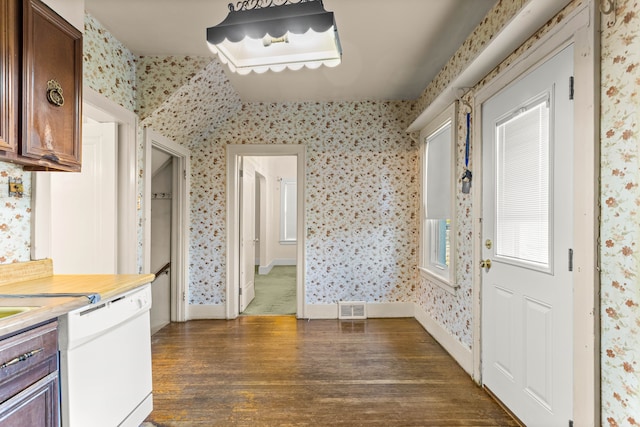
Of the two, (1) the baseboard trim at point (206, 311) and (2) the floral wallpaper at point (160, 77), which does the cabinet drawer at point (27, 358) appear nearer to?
(2) the floral wallpaper at point (160, 77)

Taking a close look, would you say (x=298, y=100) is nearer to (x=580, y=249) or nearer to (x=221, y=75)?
(x=221, y=75)

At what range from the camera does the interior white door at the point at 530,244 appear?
1.57 meters

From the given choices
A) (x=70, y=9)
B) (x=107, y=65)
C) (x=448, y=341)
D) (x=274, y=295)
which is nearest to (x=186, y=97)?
(x=107, y=65)

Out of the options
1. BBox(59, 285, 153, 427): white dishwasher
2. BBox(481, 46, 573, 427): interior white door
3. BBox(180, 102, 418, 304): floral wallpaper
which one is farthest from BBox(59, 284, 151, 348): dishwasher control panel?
BBox(481, 46, 573, 427): interior white door

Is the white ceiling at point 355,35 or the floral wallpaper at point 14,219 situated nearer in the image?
the floral wallpaper at point 14,219

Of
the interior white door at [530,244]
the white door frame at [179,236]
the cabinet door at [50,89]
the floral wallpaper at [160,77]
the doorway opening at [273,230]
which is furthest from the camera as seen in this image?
the doorway opening at [273,230]

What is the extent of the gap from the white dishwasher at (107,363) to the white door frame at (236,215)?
6.35ft

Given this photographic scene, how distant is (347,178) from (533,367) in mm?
2566

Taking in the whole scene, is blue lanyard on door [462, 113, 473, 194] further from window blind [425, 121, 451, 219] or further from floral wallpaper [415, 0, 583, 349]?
window blind [425, 121, 451, 219]

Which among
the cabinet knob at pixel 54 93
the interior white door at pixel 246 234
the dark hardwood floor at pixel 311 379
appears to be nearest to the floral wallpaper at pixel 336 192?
the interior white door at pixel 246 234

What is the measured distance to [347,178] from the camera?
3.85 m

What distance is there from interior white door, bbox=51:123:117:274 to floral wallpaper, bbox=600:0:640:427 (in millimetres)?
3101

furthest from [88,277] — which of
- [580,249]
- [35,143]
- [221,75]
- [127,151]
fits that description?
[580,249]

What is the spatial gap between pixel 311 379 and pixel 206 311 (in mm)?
1899
